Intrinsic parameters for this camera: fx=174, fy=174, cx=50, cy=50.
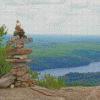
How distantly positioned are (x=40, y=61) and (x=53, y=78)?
198 ft

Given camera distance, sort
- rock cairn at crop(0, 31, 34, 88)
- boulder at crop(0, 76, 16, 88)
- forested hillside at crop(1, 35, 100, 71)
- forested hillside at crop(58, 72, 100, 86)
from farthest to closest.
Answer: forested hillside at crop(1, 35, 100, 71)
forested hillside at crop(58, 72, 100, 86)
rock cairn at crop(0, 31, 34, 88)
boulder at crop(0, 76, 16, 88)

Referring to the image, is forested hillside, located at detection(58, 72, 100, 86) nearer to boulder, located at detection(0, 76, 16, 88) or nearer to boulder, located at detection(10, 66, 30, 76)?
boulder, located at detection(10, 66, 30, 76)


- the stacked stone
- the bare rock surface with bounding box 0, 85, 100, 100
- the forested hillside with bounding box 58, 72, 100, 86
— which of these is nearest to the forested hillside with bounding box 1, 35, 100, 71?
the forested hillside with bounding box 58, 72, 100, 86

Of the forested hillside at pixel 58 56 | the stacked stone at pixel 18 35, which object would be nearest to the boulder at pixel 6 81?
the stacked stone at pixel 18 35

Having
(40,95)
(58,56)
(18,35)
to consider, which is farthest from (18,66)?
(58,56)

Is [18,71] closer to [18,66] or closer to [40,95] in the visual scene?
[18,66]

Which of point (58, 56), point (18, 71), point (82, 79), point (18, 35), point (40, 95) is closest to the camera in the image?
point (40, 95)

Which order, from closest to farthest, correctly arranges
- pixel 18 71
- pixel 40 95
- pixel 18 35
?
pixel 40 95, pixel 18 71, pixel 18 35

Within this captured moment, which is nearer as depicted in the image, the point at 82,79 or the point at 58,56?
the point at 82,79

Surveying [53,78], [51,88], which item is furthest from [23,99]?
[53,78]

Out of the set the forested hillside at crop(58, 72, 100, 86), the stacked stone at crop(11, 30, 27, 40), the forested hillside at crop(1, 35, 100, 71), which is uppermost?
the stacked stone at crop(11, 30, 27, 40)

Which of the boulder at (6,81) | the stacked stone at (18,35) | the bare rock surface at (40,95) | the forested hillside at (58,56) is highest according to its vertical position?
the stacked stone at (18,35)

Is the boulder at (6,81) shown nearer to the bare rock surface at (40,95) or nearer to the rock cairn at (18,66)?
the rock cairn at (18,66)

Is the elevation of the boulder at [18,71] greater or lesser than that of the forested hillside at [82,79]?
greater
